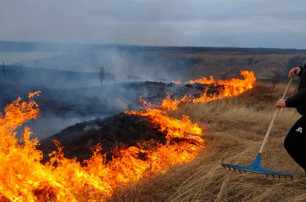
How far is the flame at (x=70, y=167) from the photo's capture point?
389 centimetres

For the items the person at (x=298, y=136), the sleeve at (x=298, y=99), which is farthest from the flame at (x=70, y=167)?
the sleeve at (x=298, y=99)

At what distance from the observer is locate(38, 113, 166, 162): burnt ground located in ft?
19.7

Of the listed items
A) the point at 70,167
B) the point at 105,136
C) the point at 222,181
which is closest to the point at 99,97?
the point at 105,136

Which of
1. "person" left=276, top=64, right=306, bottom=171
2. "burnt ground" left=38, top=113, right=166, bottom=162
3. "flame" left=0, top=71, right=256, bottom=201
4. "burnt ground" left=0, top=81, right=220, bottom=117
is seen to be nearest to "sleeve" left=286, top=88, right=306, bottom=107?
"person" left=276, top=64, right=306, bottom=171

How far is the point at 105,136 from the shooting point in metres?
6.45

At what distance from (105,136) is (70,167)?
65.3 inches

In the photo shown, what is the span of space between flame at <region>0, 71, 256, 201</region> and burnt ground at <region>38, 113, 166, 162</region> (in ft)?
0.76

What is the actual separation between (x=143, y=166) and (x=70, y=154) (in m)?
1.54

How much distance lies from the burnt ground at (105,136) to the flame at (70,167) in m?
0.23

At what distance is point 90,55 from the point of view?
43.4m

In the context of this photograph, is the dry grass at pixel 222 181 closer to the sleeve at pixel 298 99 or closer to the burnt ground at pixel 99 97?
the sleeve at pixel 298 99

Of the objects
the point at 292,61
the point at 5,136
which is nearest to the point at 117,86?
the point at 5,136

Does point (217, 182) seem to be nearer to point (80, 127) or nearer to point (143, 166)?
point (143, 166)

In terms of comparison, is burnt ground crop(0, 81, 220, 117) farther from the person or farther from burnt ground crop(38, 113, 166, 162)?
the person
